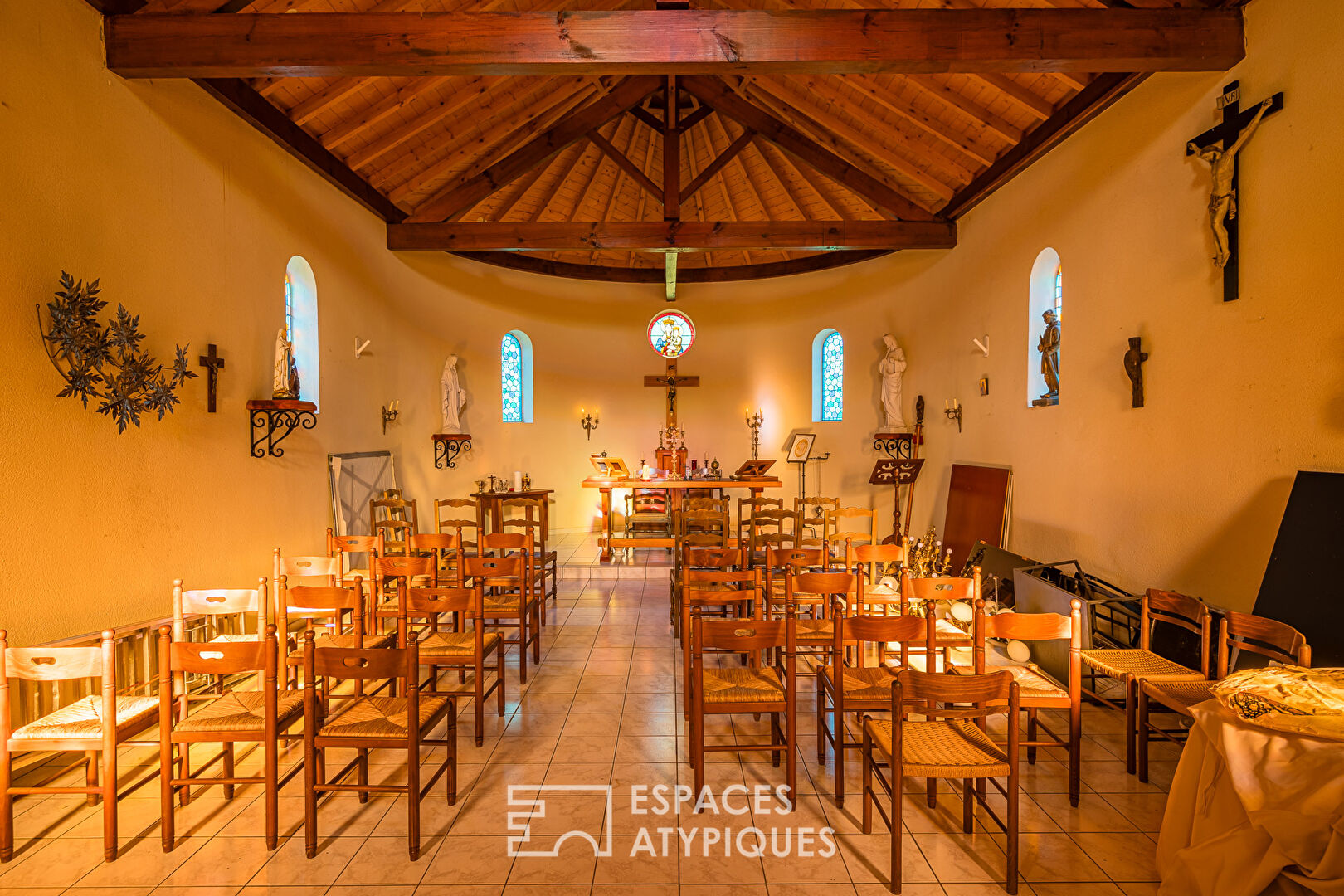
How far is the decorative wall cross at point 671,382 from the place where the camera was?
11.5 metres

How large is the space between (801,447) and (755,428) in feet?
3.68

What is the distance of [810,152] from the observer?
27.3ft

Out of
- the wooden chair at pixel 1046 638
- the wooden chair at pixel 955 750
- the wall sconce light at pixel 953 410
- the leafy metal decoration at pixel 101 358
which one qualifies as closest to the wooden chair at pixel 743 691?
the wooden chair at pixel 955 750

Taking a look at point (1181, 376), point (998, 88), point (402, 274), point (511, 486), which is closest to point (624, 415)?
point (511, 486)

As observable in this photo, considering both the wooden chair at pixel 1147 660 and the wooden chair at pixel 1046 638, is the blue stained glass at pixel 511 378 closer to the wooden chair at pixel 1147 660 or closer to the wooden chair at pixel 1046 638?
the wooden chair at pixel 1046 638

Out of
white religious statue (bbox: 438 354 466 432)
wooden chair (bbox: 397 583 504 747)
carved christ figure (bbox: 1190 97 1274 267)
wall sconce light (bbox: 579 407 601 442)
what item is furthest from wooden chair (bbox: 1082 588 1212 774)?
wall sconce light (bbox: 579 407 601 442)

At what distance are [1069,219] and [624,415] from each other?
7.60 meters

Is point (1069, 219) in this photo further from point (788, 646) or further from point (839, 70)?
point (788, 646)

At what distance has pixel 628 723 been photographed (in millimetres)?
3951

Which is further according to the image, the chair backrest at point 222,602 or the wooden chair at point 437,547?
the wooden chair at point 437,547

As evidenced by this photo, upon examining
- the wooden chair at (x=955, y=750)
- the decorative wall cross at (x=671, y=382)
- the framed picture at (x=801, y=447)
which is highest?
the decorative wall cross at (x=671, y=382)

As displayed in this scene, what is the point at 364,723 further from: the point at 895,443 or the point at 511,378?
the point at 511,378

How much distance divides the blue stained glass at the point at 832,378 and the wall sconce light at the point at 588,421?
3936mm

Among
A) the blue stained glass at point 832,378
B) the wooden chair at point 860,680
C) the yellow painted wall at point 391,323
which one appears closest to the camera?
the wooden chair at point 860,680
